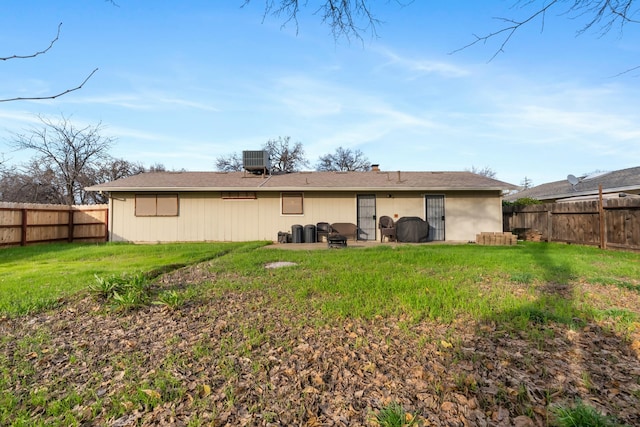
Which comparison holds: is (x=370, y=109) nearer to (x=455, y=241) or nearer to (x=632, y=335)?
(x=455, y=241)

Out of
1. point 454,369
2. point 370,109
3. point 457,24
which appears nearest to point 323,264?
point 454,369

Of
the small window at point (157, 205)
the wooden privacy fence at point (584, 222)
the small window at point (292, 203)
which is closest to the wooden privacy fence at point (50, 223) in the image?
the small window at point (157, 205)

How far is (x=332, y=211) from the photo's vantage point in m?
13.2

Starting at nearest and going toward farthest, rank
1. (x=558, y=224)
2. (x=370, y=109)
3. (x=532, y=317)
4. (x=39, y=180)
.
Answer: (x=532, y=317) → (x=558, y=224) → (x=370, y=109) → (x=39, y=180)

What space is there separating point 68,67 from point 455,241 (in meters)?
13.1

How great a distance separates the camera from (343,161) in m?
35.8

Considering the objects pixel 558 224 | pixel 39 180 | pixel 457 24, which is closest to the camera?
pixel 457 24

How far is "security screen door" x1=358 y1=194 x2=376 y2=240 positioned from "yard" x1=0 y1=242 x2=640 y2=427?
25.6 feet

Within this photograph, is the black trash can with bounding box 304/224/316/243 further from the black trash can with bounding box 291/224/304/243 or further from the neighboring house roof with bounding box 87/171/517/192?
the neighboring house roof with bounding box 87/171/517/192

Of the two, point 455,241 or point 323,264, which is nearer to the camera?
point 323,264

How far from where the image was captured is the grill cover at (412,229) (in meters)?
12.2

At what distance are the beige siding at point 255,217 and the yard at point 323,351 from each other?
25.2ft

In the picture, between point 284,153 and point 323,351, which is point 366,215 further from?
point 284,153

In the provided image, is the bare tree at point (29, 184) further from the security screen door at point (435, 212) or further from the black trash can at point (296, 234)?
the security screen door at point (435, 212)
